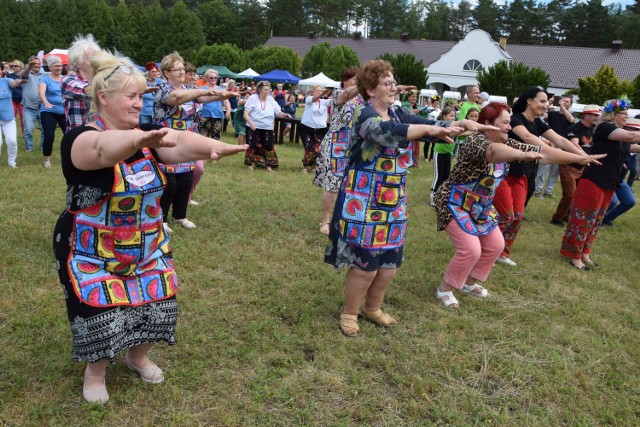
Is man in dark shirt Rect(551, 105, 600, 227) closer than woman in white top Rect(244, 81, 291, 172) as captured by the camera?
Yes

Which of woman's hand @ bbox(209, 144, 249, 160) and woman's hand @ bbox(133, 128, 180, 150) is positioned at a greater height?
woman's hand @ bbox(133, 128, 180, 150)

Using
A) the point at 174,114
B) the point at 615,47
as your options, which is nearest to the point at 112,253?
the point at 174,114

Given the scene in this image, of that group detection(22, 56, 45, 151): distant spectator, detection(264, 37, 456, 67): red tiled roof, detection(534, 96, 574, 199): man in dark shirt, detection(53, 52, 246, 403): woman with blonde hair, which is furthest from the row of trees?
detection(53, 52, 246, 403): woman with blonde hair

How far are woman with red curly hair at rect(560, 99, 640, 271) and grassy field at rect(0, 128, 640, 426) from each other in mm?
310

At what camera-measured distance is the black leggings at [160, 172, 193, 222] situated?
507 cm

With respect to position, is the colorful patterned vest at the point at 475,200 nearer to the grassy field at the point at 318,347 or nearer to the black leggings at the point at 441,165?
the grassy field at the point at 318,347

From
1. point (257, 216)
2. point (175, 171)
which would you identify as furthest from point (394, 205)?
point (257, 216)

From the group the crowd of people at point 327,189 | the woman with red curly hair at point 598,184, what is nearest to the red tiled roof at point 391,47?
the woman with red curly hair at point 598,184

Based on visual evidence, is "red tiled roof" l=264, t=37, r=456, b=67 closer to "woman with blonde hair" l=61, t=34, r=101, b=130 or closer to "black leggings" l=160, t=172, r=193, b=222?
"black leggings" l=160, t=172, r=193, b=222

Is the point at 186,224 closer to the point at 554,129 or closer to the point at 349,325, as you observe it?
the point at 349,325

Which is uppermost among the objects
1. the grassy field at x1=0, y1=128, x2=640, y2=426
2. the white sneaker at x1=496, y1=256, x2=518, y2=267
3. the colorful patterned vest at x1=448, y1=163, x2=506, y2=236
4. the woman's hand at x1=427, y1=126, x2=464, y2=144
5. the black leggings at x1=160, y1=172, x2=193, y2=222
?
the woman's hand at x1=427, y1=126, x2=464, y2=144

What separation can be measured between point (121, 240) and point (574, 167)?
23.1 ft

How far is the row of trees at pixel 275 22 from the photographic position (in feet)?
137

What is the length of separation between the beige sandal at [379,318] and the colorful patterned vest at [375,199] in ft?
2.33
